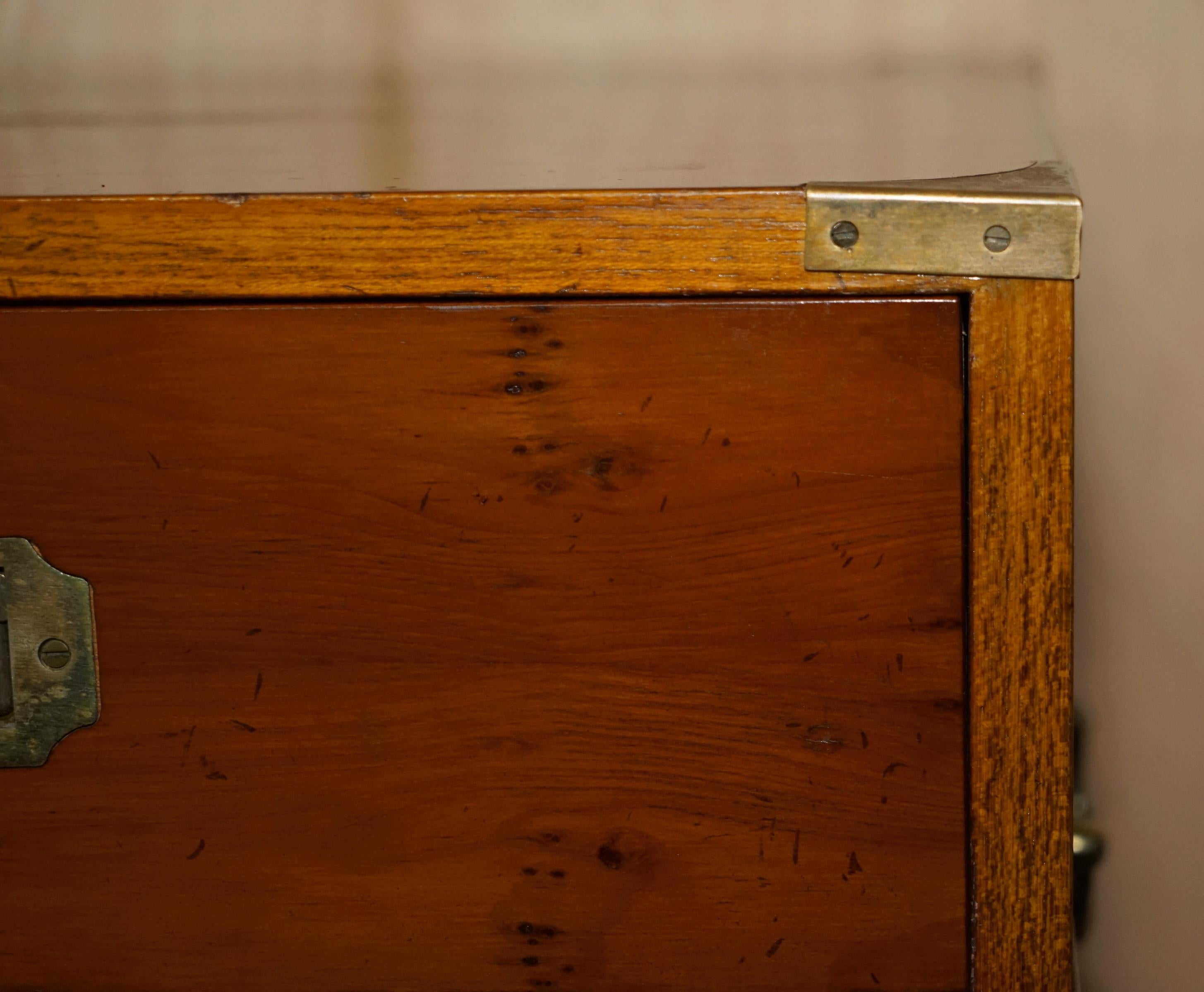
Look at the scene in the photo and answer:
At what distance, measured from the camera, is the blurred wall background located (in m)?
0.80

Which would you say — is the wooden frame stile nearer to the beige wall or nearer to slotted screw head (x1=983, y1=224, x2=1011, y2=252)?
slotted screw head (x1=983, y1=224, x2=1011, y2=252)

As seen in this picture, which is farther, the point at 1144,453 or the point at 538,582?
the point at 1144,453

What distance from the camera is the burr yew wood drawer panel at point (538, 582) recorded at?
0.51 m

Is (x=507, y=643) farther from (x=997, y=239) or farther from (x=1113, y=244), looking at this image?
(x=1113, y=244)

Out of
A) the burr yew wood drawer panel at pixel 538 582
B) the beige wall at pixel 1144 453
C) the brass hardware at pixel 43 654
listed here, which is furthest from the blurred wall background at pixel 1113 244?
the brass hardware at pixel 43 654

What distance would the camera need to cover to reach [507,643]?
0.53 metres

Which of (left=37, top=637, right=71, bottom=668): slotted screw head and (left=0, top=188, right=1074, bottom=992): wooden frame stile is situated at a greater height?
(left=0, top=188, right=1074, bottom=992): wooden frame stile

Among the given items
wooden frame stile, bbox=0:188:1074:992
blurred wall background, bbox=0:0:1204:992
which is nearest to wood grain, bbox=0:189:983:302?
wooden frame stile, bbox=0:188:1074:992

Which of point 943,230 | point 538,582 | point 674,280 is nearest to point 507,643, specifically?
point 538,582

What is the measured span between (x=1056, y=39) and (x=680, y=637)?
0.68 metres

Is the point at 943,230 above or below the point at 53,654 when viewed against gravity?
above

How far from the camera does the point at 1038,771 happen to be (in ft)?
1.73

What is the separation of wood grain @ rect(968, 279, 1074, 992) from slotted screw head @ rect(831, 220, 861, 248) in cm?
7

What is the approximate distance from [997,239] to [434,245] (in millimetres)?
292
